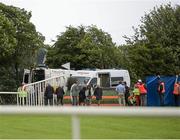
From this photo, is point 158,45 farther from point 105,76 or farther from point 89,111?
point 89,111

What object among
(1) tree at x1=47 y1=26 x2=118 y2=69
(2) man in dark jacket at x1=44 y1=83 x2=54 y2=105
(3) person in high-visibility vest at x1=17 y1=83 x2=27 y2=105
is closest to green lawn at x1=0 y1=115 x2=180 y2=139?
(3) person in high-visibility vest at x1=17 y1=83 x2=27 y2=105

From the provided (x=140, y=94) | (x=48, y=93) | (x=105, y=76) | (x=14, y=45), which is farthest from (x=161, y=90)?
(x=14, y=45)

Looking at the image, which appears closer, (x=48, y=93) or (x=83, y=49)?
(x=48, y=93)

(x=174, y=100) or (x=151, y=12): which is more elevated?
(x=151, y=12)

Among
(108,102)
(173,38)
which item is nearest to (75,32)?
(173,38)

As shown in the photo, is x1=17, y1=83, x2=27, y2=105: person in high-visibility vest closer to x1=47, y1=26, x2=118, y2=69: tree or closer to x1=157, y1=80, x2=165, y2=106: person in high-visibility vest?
x1=157, y1=80, x2=165, y2=106: person in high-visibility vest

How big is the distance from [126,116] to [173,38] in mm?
45940

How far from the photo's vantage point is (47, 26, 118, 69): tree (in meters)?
67.6

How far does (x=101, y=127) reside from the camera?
354 cm

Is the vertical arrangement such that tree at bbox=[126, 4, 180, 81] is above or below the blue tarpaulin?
above

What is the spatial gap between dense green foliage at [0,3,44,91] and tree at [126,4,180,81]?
34.8 feet

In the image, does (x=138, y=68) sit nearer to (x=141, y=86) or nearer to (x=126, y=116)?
(x=141, y=86)

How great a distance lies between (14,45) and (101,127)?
154 feet

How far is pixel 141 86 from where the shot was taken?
27078mm
